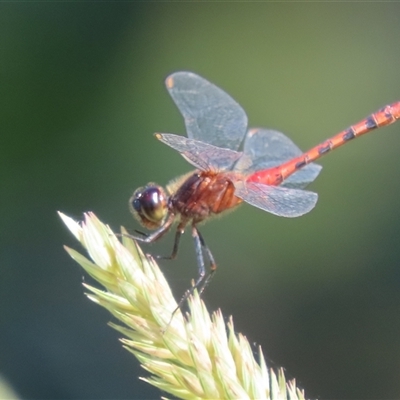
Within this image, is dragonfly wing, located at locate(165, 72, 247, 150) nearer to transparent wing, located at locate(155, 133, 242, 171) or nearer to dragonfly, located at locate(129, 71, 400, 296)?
dragonfly, located at locate(129, 71, 400, 296)

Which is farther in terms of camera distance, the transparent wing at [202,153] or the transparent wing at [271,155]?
the transparent wing at [271,155]

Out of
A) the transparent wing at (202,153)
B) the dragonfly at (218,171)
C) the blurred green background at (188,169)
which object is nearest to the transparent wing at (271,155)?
the dragonfly at (218,171)

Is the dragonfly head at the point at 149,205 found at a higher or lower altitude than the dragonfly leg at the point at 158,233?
higher

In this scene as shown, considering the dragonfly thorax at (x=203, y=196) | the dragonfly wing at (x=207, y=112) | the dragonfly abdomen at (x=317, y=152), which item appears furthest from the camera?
the dragonfly wing at (x=207, y=112)

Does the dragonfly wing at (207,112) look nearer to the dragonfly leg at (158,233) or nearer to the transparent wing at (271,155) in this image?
the transparent wing at (271,155)

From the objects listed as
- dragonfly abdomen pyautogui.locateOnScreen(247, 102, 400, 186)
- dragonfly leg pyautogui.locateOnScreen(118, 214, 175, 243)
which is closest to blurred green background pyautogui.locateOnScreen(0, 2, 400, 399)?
dragonfly abdomen pyautogui.locateOnScreen(247, 102, 400, 186)

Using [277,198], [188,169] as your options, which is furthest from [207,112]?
[188,169]

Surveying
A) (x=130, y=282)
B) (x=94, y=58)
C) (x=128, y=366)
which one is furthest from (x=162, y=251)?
(x=130, y=282)

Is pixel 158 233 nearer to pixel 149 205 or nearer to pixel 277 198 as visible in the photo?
pixel 149 205
